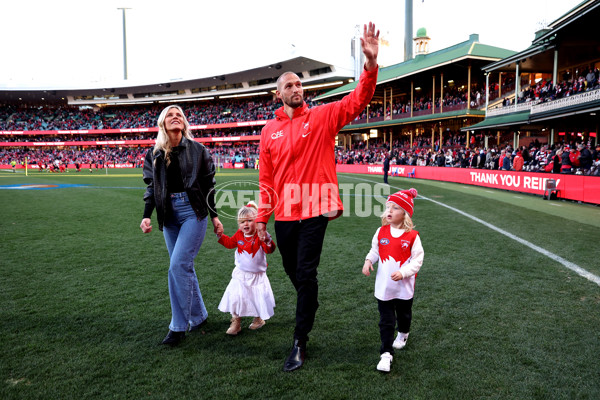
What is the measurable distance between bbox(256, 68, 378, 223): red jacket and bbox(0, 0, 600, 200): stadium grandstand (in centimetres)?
1520

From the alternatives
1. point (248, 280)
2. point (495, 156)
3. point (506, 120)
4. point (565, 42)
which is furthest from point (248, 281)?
point (506, 120)

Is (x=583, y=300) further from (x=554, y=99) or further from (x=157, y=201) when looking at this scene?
(x=554, y=99)

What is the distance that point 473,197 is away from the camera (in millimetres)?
15086

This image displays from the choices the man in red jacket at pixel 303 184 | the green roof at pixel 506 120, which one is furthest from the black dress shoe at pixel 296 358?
the green roof at pixel 506 120

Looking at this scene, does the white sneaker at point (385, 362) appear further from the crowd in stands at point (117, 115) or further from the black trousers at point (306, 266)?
the crowd in stands at point (117, 115)

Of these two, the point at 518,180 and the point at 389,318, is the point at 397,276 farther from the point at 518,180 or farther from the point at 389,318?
the point at 518,180

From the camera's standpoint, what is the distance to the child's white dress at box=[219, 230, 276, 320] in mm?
3662

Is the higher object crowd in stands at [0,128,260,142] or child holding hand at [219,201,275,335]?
crowd in stands at [0,128,260,142]

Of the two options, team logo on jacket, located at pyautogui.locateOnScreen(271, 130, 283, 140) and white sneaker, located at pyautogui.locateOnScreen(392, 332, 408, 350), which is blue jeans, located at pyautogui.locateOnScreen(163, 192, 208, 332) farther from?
white sneaker, located at pyautogui.locateOnScreen(392, 332, 408, 350)

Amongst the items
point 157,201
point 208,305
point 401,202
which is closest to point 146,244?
point 208,305

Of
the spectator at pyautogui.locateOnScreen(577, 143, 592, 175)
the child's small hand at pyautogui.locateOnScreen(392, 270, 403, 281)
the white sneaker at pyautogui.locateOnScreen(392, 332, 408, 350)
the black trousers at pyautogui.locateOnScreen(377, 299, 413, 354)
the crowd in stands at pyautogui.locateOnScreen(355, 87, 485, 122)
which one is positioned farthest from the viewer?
the crowd in stands at pyautogui.locateOnScreen(355, 87, 485, 122)

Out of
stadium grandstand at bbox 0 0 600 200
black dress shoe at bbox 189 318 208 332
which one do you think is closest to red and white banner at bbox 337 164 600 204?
stadium grandstand at bbox 0 0 600 200

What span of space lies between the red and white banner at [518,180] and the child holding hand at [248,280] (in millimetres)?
13180

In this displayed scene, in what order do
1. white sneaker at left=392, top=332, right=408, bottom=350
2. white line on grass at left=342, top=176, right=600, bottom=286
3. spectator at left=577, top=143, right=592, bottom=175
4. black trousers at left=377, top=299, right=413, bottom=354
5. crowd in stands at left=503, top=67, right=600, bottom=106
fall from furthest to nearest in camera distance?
crowd in stands at left=503, top=67, right=600, bottom=106 < spectator at left=577, top=143, right=592, bottom=175 < white line on grass at left=342, top=176, right=600, bottom=286 < white sneaker at left=392, top=332, right=408, bottom=350 < black trousers at left=377, top=299, right=413, bottom=354
